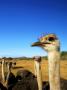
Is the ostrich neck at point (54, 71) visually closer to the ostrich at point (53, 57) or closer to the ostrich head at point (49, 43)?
the ostrich at point (53, 57)

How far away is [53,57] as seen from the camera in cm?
593

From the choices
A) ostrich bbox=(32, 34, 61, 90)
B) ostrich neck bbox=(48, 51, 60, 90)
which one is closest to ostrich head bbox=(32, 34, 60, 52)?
ostrich bbox=(32, 34, 61, 90)

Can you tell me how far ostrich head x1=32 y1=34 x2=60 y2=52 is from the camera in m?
5.86

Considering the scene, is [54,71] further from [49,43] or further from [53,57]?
[49,43]

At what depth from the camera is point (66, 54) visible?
55.2 m

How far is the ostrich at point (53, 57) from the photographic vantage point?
5.87 m

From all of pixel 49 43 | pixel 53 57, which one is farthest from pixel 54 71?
pixel 49 43

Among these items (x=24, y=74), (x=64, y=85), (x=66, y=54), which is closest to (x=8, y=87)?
(x=64, y=85)

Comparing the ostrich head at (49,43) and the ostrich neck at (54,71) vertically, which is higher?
the ostrich head at (49,43)

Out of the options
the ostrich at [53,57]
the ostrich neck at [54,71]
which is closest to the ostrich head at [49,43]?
the ostrich at [53,57]

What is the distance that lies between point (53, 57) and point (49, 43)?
0.91 ft

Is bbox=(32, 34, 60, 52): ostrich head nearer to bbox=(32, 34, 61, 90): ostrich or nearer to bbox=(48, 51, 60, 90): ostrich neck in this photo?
bbox=(32, 34, 61, 90): ostrich

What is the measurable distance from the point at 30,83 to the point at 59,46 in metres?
5.57

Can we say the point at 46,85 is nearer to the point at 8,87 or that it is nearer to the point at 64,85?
the point at 64,85
